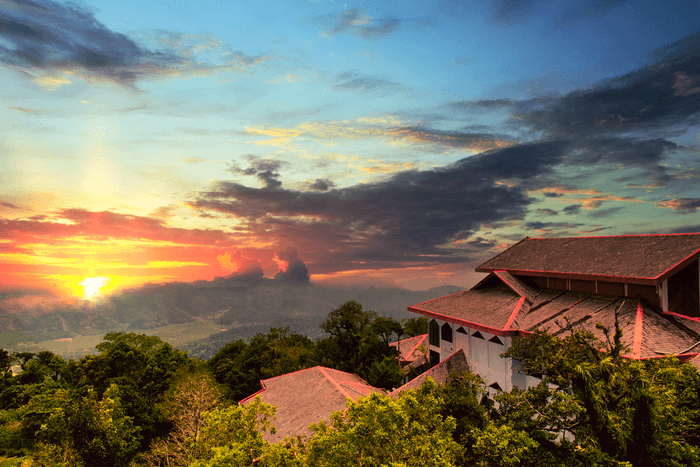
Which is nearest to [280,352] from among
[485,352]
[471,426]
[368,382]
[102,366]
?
[368,382]

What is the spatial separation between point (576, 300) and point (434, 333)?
1383 cm

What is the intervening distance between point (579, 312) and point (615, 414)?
47.4 ft

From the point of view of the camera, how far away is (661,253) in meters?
27.6

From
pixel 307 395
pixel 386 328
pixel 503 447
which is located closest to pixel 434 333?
pixel 386 328

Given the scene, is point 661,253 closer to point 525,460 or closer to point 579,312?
point 579,312

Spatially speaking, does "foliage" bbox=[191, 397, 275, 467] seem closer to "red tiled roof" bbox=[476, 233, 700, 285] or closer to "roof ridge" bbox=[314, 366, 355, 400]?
"roof ridge" bbox=[314, 366, 355, 400]

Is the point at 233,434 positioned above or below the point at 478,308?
below

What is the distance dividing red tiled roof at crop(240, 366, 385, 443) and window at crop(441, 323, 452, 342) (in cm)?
820

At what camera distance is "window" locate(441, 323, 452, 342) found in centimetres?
3625

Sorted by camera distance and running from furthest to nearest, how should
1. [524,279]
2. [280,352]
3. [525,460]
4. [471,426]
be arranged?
[280,352], [524,279], [471,426], [525,460]

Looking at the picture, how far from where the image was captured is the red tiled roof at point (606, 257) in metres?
26.1

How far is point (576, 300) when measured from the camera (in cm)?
3019

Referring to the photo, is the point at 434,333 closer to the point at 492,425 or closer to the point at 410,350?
the point at 410,350

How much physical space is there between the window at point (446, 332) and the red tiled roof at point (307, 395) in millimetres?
8201
